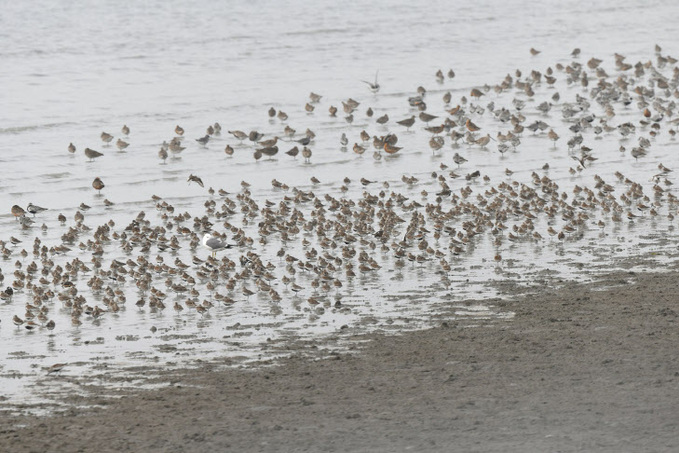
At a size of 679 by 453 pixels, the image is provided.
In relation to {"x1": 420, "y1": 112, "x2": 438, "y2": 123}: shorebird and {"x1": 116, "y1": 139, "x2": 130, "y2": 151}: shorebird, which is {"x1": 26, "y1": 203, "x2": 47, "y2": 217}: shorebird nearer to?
{"x1": 116, "y1": 139, "x2": 130, "y2": 151}: shorebird

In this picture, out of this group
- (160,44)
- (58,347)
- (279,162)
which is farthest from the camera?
(160,44)

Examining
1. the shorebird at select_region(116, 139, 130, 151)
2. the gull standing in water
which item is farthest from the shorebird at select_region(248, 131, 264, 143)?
the gull standing in water

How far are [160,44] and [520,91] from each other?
19955mm

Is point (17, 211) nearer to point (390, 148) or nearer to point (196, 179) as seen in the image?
point (196, 179)

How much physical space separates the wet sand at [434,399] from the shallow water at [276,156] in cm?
80

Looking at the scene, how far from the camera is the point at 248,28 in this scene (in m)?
→ 54.4

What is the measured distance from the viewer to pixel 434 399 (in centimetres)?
991

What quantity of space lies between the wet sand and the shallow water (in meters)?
0.80

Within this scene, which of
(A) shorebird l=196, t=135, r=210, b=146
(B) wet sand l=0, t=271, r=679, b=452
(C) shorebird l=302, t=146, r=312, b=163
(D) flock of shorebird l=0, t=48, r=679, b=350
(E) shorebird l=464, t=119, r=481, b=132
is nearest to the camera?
(B) wet sand l=0, t=271, r=679, b=452

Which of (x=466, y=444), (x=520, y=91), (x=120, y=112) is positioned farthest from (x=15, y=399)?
(x=520, y=91)

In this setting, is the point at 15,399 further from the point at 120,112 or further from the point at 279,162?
the point at 120,112

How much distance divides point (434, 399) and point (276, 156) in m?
15.1

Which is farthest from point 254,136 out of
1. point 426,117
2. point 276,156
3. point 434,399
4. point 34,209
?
point 434,399

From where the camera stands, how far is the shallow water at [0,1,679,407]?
42.0ft
